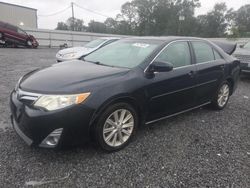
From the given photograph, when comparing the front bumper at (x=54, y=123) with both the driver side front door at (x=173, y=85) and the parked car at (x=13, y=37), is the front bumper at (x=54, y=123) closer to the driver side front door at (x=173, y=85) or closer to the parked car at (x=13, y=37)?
the driver side front door at (x=173, y=85)

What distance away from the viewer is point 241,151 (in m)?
3.31

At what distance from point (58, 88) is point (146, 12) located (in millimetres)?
68283

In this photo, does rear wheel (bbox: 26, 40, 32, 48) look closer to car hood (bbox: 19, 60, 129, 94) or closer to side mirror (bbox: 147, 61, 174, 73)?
Answer: car hood (bbox: 19, 60, 129, 94)

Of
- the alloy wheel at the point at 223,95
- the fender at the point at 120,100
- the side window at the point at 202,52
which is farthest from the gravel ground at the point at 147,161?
the side window at the point at 202,52

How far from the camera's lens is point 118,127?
3119mm

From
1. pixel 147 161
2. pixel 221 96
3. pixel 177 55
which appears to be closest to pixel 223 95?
pixel 221 96

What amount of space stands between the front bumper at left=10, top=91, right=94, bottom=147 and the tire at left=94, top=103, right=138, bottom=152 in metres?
0.18

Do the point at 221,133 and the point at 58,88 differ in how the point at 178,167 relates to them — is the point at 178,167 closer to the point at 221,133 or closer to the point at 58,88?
the point at 221,133

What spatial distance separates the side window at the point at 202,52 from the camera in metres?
4.25

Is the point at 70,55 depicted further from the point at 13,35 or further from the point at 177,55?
the point at 13,35

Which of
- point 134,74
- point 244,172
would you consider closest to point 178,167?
point 244,172

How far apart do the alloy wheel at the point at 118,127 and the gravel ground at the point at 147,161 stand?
0.54ft

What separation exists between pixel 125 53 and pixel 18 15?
33.8 metres

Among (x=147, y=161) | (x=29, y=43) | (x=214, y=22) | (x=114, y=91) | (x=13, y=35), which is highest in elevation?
(x=214, y=22)
